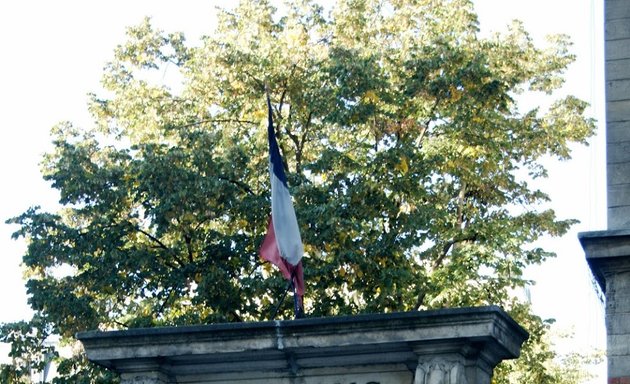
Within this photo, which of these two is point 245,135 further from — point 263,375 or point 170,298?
point 263,375

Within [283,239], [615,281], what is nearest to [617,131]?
[615,281]

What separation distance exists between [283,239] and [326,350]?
75.2 inches

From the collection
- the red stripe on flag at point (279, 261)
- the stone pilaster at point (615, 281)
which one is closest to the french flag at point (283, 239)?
the red stripe on flag at point (279, 261)

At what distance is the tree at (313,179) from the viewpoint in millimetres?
23781

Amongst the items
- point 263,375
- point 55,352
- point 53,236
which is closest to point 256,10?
point 53,236

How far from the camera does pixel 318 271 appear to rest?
75.8 ft

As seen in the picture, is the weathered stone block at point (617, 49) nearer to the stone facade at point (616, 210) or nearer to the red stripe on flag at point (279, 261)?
the stone facade at point (616, 210)

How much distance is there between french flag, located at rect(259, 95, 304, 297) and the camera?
50.7 feet

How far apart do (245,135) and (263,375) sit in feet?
41.6

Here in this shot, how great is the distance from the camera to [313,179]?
1011 inches

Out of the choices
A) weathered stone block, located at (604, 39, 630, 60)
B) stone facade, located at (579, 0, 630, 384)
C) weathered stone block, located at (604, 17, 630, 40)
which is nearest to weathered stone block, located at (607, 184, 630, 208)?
stone facade, located at (579, 0, 630, 384)

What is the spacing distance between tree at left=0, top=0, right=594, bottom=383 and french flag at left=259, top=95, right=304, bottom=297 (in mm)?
7316

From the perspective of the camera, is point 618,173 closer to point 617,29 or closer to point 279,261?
point 617,29

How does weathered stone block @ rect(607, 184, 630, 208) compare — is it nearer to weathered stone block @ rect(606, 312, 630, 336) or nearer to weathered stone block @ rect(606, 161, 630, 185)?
weathered stone block @ rect(606, 161, 630, 185)
